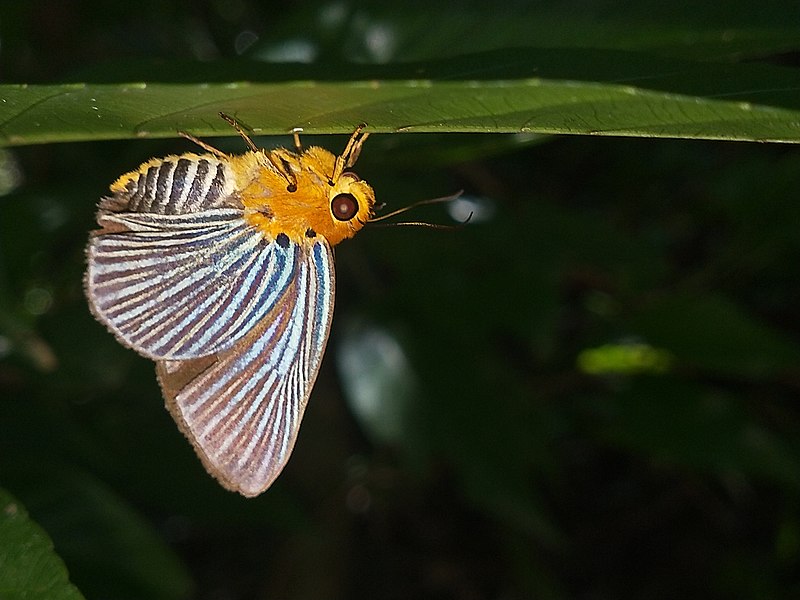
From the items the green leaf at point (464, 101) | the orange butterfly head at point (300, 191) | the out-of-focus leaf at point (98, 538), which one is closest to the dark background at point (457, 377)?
the out-of-focus leaf at point (98, 538)

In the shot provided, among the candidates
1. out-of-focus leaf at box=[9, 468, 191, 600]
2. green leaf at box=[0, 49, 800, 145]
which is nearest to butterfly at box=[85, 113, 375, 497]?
green leaf at box=[0, 49, 800, 145]

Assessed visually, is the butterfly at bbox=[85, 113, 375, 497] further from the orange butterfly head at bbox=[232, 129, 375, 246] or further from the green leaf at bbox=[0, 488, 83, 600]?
the green leaf at bbox=[0, 488, 83, 600]

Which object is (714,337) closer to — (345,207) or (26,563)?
(345,207)

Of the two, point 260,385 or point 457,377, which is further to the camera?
point 457,377

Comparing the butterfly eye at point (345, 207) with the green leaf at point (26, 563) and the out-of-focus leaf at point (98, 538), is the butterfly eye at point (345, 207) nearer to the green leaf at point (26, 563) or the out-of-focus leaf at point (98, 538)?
the green leaf at point (26, 563)

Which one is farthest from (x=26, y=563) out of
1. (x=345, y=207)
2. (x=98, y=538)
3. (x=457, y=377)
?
(x=457, y=377)

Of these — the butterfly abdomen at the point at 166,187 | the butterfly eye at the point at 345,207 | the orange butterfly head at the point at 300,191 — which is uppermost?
the butterfly abdomen at the point at 166,187
